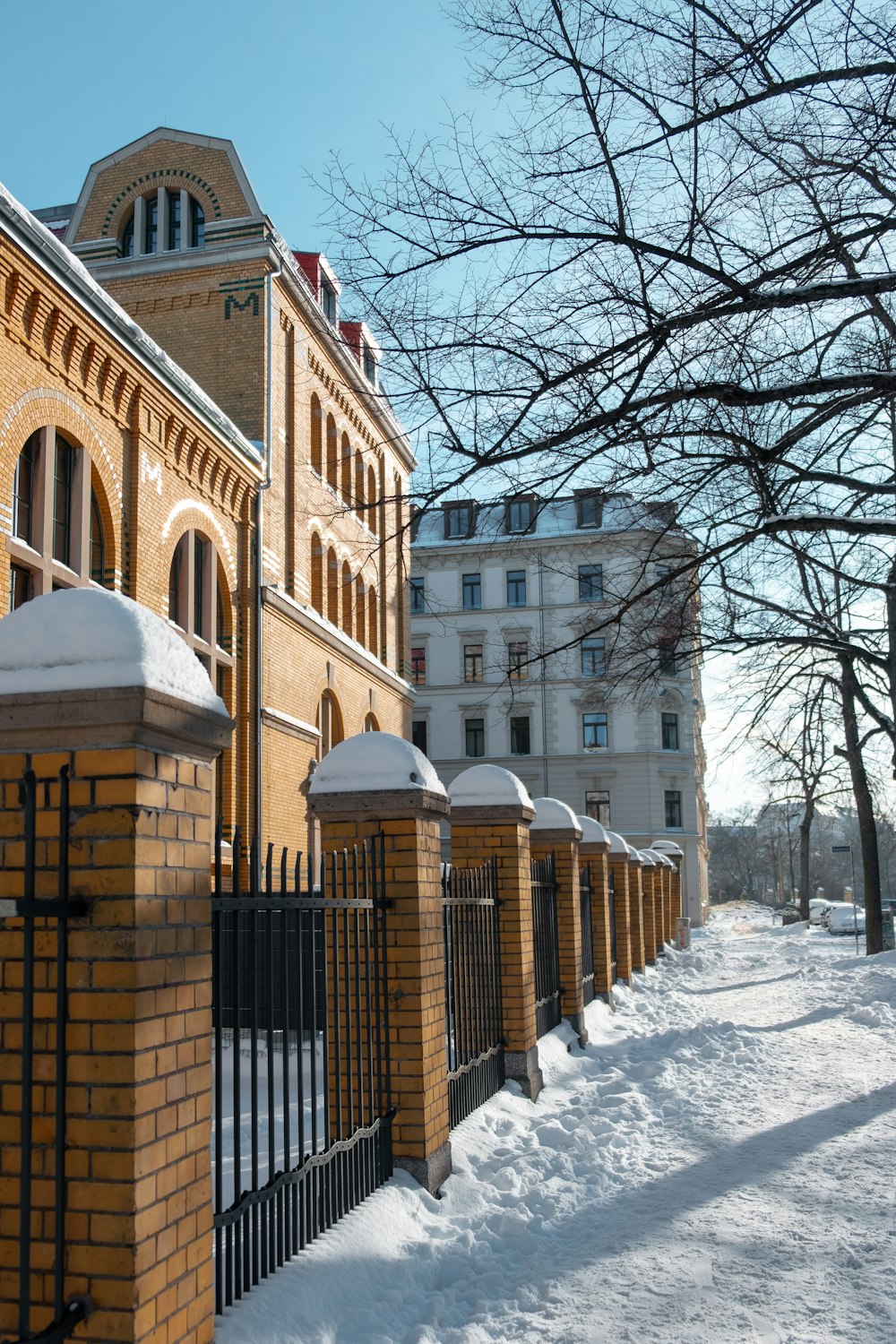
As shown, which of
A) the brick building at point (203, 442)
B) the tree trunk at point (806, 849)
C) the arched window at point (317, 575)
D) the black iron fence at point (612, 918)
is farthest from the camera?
the tree trunk at point (806, 849)

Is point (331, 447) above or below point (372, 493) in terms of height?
below

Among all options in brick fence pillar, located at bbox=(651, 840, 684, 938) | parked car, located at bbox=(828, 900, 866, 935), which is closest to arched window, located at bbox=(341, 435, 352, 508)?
brick fence pillar, located at bbox=(651, 840, 684, 938)

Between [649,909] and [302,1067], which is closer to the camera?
[302,1067]

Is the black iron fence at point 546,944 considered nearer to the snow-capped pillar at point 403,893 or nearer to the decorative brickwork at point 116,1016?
the snow-capped pillar at point 403,893

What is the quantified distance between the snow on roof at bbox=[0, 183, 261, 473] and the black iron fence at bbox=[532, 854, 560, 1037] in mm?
7412

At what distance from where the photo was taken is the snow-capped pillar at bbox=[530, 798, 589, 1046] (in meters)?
10.1

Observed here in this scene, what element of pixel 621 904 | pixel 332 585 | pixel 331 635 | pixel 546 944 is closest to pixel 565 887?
pixel 546 944

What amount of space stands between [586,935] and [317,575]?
11.1 metres

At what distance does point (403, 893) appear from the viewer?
5.41 metres

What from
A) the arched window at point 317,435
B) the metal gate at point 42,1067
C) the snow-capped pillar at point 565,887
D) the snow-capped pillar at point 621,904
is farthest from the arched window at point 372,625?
the metal gate at point 42,1067

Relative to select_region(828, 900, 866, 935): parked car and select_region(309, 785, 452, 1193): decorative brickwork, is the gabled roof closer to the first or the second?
select_region(309, 785, 452, 1193): decorative brickwork

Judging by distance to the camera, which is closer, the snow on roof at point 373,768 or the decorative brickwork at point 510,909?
the snow on roof at point 373,768

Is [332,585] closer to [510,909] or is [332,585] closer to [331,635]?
[331,635]

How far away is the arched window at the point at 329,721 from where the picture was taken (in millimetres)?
21625
